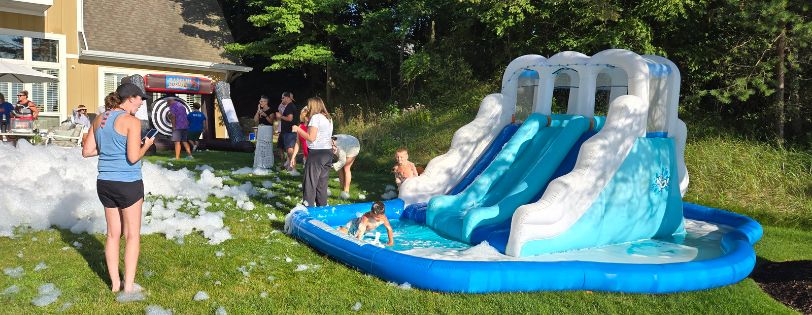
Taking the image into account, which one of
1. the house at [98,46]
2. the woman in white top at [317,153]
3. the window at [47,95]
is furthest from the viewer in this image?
the window at [47,95]

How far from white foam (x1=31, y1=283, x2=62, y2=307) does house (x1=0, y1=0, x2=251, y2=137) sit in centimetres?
1562

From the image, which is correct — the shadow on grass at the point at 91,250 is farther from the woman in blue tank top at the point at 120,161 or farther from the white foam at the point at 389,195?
the white foam at the point at 389,195

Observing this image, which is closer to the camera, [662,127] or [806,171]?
[662,127]

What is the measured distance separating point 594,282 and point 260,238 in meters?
3.57

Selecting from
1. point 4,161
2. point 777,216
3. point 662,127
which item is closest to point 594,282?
point 662,127

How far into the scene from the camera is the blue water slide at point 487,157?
28.8 feet

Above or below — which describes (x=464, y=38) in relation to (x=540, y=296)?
above

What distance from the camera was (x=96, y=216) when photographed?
718 cm

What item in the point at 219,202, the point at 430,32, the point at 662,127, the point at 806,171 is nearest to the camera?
the point at 662,127

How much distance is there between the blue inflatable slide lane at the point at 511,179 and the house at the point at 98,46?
14.4 meters

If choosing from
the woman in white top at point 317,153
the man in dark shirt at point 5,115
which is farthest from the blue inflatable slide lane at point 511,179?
the man in dark shirt at point 5,115

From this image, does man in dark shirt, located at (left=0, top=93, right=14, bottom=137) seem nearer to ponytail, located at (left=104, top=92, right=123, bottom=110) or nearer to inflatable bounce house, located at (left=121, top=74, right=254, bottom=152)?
inflatable bounce house, located at (left=121, top=74, right=254, bottom=152)

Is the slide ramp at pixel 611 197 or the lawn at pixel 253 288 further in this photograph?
the slide ramp at pixel 611 197

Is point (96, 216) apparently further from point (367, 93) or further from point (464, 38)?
point (367, 93)
